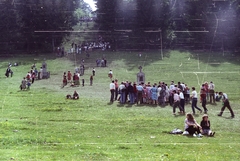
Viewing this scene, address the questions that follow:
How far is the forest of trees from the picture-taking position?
6153cm

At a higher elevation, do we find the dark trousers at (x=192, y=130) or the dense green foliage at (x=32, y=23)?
the dense green foliage at (x=32, y=23)

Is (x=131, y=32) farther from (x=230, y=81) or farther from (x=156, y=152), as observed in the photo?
(x=156, y=152)

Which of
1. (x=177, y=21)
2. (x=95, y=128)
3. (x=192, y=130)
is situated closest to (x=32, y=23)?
(x=177, y=21)

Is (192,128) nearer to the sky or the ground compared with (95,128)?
nearer to the sky

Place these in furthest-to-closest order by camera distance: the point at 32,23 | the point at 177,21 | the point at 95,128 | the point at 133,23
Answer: the point at 177,21, the point at 32,23, the point at 133,23, the point at 95,128

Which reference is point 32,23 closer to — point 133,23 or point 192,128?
point 133,23

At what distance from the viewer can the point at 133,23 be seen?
6575 centimetres

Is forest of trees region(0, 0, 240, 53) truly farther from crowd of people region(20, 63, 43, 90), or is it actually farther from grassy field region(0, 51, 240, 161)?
crowd of people region(20, 63, 43, 90)

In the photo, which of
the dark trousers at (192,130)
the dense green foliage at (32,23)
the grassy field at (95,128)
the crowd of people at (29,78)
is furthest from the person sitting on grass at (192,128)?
the dense green foliage at (32,23)

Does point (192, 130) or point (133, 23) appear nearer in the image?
point (192, 130)

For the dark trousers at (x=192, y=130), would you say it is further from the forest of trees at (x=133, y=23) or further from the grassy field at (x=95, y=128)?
the forest of trees at (x=133, y=23)

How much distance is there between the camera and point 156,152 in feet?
48.6

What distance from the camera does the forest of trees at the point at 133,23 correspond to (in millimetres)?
61531

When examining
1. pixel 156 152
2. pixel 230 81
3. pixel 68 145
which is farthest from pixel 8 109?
pixel 230 81
